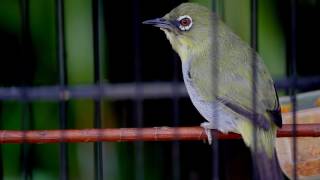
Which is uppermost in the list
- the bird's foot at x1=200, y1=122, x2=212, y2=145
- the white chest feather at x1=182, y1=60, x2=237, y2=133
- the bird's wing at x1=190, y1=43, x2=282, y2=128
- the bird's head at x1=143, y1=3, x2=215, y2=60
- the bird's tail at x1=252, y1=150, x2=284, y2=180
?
the bird's head at x1=143, y1=3, x2=215, y2=60

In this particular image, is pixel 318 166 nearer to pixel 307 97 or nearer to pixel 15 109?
pixel 307 97

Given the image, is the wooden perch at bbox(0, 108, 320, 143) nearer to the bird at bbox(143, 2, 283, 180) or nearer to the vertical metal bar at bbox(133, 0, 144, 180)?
the bird at bbox(143, 2, 283, 180)

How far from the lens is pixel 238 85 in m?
2.05

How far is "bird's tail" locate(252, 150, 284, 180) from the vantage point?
195cm

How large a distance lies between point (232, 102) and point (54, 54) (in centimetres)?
78

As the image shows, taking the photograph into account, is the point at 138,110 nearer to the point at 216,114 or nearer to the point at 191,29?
the point at 191,29

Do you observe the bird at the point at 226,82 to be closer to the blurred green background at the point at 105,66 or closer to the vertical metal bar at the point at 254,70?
the vertical metal bar at the point at 254,70

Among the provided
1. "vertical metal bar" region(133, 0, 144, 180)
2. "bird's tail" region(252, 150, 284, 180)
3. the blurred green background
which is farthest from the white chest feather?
the blurred green background

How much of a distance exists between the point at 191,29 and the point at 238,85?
0.85ft

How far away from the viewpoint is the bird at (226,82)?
1.97 meters

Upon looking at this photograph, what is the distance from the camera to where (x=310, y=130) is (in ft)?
6.03

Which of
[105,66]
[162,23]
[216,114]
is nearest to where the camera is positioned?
[216,114]

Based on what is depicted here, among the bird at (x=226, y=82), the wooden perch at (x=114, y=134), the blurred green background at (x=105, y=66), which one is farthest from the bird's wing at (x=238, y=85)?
the blurred green background at (x=105, y=66)

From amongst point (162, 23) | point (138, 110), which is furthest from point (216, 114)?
point (138, 110)
